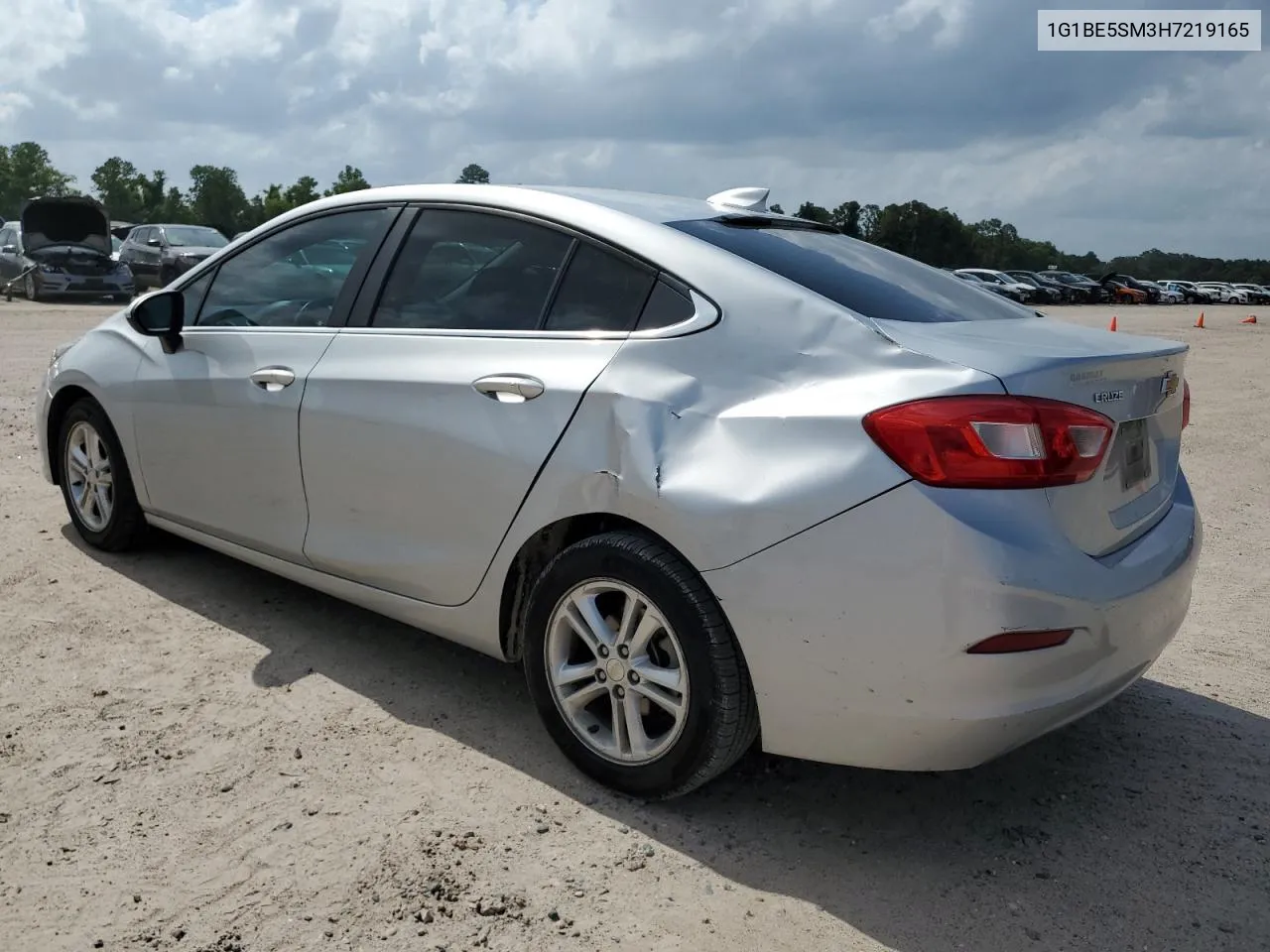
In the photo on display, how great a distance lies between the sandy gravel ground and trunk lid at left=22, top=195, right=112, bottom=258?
73.9ft

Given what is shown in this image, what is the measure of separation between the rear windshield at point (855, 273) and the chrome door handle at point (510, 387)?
63 cm

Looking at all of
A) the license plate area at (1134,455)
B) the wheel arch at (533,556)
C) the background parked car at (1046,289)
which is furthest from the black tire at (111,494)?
the background parked car at (1046,289)

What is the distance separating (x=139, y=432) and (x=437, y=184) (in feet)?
5.72

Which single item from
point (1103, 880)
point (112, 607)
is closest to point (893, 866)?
point (1103, 880)

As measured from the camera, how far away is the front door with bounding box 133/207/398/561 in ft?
13.0

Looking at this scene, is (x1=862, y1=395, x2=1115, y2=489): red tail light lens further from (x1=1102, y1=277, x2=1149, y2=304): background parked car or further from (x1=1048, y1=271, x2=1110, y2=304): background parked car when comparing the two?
(x1=1102, y1=277, x2=1149, y2=304): background parked car

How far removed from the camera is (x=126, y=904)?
104 inches

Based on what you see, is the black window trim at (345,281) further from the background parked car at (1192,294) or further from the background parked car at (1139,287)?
the background parked car at (1192,294)

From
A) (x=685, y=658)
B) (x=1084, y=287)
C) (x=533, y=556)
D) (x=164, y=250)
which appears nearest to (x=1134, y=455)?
(x=685, y=658)

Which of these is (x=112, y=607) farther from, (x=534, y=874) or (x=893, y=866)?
(x=893, y=866)

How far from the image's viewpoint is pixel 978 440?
100 inches

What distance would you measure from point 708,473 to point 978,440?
643 millimetres

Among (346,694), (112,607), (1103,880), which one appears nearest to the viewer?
(1103,880)

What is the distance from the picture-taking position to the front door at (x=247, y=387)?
397 cm
